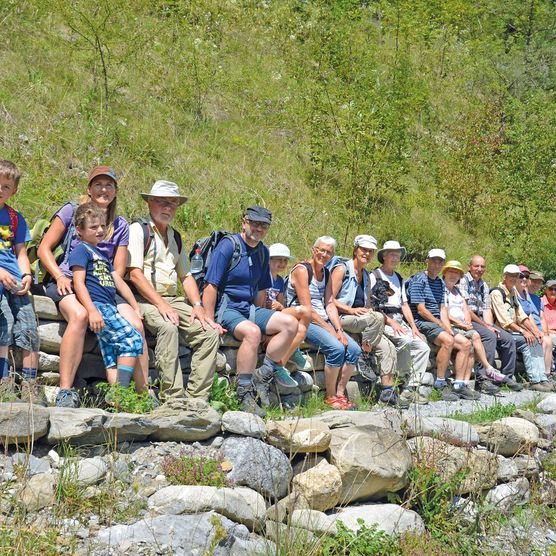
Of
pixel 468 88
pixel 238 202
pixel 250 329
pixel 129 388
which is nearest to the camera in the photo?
pixel 129 388

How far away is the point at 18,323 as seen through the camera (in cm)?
529

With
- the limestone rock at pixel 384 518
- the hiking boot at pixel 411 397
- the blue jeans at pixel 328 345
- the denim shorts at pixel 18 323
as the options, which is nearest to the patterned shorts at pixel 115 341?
the denim shorts at pixel 18 323

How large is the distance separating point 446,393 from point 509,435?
1932mm

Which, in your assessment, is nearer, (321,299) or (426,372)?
(321,299)

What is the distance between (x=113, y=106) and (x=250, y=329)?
6.06 m

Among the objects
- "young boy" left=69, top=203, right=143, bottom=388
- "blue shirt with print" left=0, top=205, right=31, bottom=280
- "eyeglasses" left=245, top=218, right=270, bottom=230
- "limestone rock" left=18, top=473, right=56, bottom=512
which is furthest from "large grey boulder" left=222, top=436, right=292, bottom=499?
"eyeglasses" left=245, top=218, right=270, bottom=230

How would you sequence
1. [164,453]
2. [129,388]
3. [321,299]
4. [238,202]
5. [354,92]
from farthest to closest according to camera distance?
[354,92]
[238,202]
[321,299]
[129,388]
[164,453]

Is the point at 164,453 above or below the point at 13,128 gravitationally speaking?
below

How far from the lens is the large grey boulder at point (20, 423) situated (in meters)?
4.34

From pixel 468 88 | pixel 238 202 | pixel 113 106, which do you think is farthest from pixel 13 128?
pixel 468 88

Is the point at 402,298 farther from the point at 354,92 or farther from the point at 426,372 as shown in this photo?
the point at 354,92

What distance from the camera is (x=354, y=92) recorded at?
42.0ft

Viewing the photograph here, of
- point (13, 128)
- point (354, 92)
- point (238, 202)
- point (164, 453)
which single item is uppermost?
point (354, 92)

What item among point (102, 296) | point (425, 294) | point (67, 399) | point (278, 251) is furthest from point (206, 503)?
point (425, 294)
